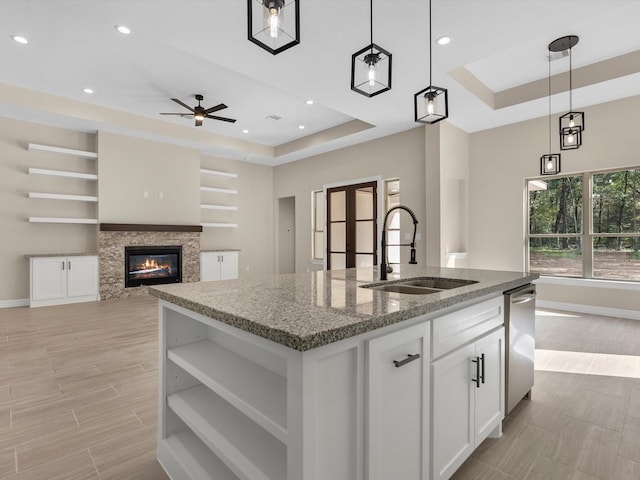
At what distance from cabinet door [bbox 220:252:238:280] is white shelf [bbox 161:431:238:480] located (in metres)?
6.16

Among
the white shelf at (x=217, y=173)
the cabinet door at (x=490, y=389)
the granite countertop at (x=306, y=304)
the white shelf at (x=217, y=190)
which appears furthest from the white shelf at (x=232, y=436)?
the white shelf at (x=217, y=173)

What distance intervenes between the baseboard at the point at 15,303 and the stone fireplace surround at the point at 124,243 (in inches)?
43.9

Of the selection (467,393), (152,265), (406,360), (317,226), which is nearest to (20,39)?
(152,265)

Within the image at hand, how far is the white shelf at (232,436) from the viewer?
116 cm

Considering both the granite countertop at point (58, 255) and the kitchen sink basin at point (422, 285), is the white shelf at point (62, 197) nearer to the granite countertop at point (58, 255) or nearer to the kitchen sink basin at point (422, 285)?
the granite countertop at point (58, 255)

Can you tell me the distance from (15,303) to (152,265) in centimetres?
214

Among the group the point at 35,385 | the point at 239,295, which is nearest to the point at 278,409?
the point at 239,295

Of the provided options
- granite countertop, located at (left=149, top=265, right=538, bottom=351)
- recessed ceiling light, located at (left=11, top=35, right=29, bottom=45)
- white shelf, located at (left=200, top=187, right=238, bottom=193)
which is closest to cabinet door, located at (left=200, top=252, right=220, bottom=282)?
white shelf, located at (left=200, top=187, right=238, bottom=193)

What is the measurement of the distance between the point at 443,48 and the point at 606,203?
3764 millimetres

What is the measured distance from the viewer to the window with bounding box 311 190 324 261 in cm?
805

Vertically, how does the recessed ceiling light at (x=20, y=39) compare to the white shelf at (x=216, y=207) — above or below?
above

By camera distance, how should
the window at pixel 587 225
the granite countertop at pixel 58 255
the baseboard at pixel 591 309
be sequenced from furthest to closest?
1. the granite countertop at pixel 58 255
2. the window at pixel 587 225
3. the baseboard at pixel 591 309

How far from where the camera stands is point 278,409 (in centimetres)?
112

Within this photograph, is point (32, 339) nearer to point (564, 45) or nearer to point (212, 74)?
point (212, 74)
